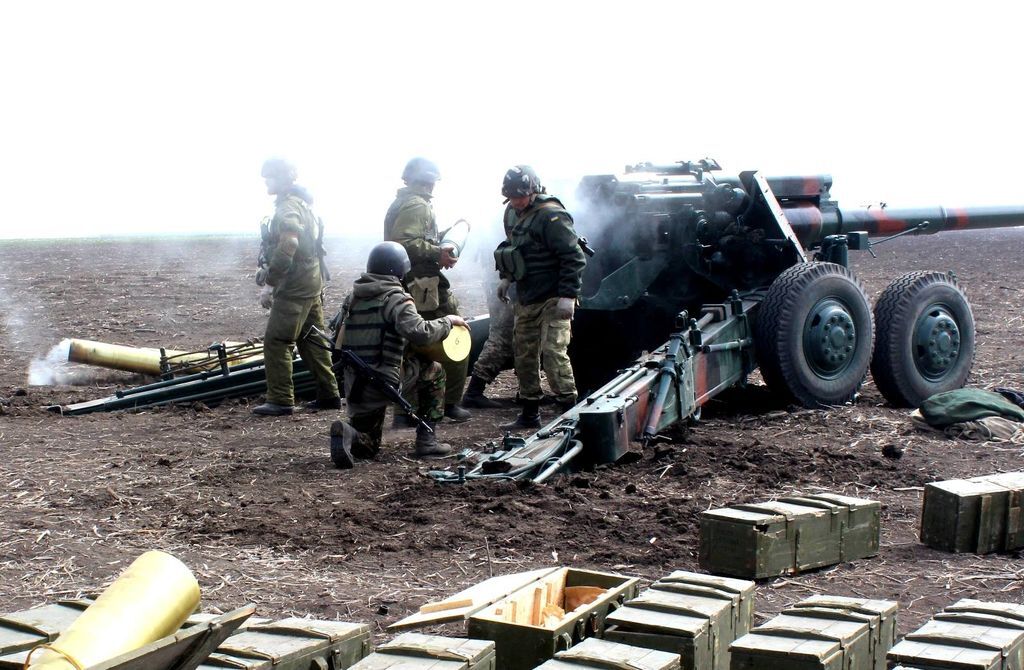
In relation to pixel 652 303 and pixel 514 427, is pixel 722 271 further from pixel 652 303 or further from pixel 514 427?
pixel 514 427

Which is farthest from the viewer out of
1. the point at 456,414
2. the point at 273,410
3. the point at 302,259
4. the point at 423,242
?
the point at 302,259

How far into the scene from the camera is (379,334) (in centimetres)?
781

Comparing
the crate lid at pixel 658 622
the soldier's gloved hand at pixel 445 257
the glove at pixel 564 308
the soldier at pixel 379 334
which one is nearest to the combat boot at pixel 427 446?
the soldier at pixel 379 334

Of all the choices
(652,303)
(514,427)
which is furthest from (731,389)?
(514,427)

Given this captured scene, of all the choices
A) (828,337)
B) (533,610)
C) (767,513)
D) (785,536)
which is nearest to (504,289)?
(828,337)

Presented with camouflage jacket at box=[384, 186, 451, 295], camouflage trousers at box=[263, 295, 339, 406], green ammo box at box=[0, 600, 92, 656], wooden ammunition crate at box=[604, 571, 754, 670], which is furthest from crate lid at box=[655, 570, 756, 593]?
→ camouflage trousers at box=[263, 295, 339, 406]

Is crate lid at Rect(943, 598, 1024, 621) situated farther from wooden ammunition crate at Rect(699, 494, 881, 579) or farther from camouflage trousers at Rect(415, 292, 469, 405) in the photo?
camouflage trousers at Rect(415, 292, 469, 405)

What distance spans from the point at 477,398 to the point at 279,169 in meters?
2.29

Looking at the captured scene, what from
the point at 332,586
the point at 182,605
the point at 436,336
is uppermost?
the point at 436,336

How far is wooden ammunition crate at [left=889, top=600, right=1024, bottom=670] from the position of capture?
3934mm

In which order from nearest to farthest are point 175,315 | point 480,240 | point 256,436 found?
1. point 256,436
2. point 480,240
3. point 175,315

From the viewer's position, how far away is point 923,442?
805cm

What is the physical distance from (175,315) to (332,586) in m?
11.6

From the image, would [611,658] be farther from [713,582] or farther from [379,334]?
[379,334]
